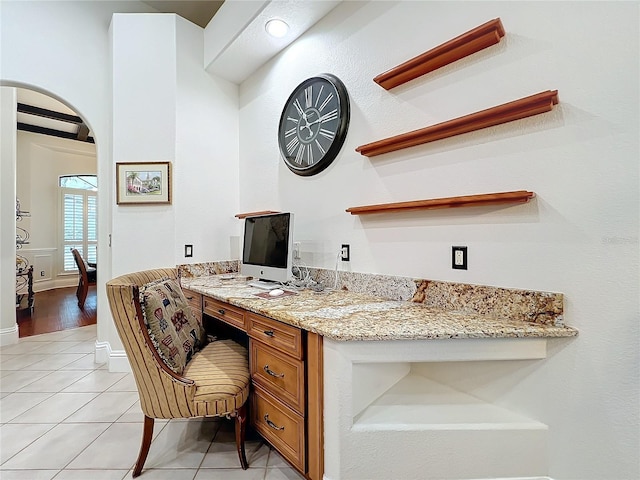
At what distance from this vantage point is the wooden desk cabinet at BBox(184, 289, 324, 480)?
132 centimetres

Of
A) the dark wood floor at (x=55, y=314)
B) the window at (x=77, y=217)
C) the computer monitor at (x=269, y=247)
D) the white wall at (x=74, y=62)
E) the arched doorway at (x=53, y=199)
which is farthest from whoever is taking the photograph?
the window at (x=77, y=217)

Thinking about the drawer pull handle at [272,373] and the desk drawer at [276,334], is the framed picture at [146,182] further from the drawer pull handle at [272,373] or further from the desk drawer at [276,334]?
the drawer pull handle at [272,373]

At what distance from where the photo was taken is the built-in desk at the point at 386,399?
1232 millimetres

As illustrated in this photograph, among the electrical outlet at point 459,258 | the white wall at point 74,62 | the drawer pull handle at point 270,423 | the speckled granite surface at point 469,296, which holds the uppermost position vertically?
the white wall at point 74,62

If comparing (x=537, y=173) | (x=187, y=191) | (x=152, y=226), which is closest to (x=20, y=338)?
(x=152, y=226)

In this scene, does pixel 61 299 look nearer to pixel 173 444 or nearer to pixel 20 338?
pixel 20 338

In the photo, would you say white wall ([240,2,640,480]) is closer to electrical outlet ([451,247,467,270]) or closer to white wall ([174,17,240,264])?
electrical outlet ([451,247,467,270])

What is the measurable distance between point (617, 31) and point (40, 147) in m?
8.71

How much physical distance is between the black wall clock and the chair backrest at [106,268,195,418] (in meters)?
1.44

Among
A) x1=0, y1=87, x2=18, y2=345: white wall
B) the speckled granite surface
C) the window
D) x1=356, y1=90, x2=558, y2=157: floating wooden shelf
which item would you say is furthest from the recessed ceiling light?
the window

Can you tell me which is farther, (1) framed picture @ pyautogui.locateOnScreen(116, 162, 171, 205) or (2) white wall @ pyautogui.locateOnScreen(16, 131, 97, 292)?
(2) white wall @ pyautogui.locateOnScreen(16, 131, 97, 292)

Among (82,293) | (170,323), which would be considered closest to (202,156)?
(170,323)

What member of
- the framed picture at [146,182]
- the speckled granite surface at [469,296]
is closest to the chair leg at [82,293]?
the framed picture at [146,182]

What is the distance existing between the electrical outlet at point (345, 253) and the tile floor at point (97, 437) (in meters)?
1.20
